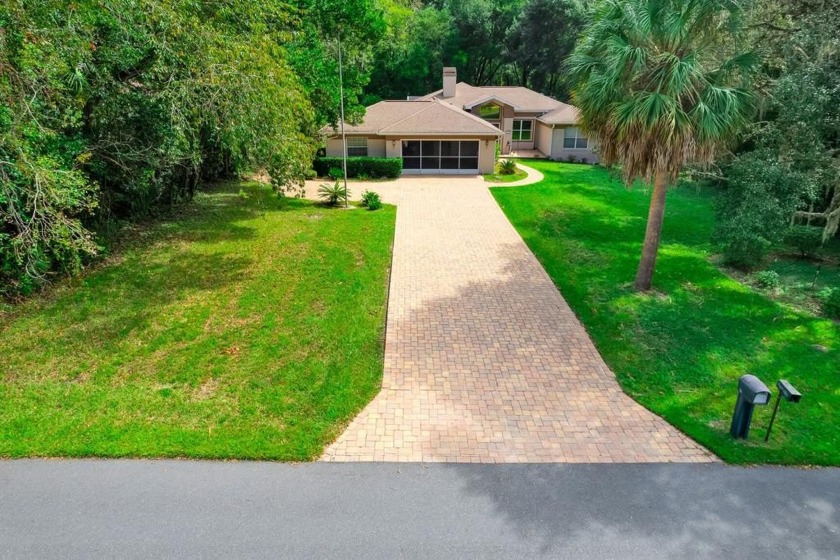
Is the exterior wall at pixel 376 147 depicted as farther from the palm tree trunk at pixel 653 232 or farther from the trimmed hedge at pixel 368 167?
the palm tree trunk at pixel 653 232

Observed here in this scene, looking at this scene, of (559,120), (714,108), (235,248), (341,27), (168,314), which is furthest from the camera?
(559,120)

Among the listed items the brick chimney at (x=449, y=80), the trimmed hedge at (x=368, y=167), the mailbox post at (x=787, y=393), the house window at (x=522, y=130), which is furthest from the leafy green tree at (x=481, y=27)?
the mailbox post at (x=787, y=393)

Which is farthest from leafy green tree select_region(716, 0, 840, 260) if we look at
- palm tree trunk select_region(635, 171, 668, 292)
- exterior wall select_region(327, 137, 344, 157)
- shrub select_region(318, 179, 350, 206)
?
exterior wall select_region(327, 137, 344, 157)

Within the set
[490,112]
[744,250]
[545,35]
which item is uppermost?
[545,35]

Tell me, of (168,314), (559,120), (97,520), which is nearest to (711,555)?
(97,520)

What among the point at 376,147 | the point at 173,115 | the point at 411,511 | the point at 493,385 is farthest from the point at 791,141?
the point at 376,147

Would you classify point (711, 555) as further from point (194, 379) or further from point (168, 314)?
point (168, 314)

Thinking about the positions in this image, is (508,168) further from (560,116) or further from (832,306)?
(832,306)

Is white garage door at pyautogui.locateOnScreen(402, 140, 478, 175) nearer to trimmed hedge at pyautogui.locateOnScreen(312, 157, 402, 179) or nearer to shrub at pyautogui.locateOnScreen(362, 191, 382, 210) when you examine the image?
trimmed hedge at pyautogui.locateOnScreen(312, 157, 402, 179)
